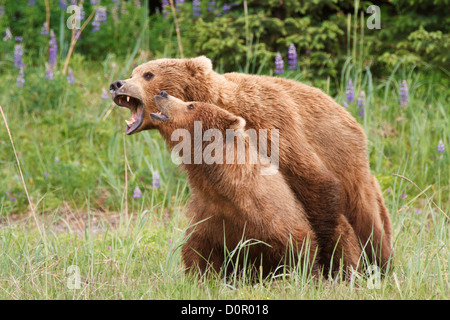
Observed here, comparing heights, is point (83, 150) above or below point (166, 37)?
Result: below

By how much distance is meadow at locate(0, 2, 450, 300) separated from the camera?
13.3ft

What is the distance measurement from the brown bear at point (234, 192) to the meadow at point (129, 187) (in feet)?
0.57

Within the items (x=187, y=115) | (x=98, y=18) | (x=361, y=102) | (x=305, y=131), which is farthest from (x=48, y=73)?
(x=305, y=131)

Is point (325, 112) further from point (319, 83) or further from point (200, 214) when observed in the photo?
point (319, 83)

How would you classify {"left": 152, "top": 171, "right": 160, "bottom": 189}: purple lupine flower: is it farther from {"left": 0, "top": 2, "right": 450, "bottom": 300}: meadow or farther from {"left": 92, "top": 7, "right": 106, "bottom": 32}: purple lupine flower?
{"left": 92, "top": 7, "right": 106, "bottom": 32}: purple lupine flower

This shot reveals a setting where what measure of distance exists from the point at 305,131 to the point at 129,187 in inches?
118

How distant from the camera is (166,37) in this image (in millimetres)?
9789

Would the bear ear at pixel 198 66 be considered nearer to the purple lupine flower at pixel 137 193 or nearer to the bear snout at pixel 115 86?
the bear snout at pixel 115 86

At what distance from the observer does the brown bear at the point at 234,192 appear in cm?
398

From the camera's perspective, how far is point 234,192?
394 centimetres
